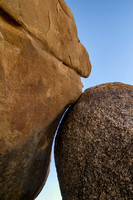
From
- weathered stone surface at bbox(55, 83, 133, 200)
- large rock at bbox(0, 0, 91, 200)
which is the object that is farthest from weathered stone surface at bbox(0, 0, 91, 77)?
weathered stone surface at bbox(55, 83, 133, 200)

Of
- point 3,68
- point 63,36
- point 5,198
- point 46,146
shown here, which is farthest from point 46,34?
point 5,198

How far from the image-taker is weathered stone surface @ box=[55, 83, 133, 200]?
2.65m

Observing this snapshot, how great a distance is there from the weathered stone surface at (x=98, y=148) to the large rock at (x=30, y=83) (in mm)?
404

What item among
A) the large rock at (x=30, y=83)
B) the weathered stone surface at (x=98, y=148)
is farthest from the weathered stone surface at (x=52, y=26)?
the weathered stone surface at (x=98, y=148)

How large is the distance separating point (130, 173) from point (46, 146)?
1.56 m

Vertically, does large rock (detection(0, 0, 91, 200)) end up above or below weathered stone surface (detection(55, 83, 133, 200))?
above

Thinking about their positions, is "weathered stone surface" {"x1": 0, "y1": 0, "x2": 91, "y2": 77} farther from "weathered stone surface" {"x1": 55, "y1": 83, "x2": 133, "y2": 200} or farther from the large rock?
"weathered stone surface" {"x1": 55, "y1": 83, "x2": 133, "y2": 200}

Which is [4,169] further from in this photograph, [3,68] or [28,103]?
[3,68]

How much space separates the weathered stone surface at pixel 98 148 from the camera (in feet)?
8.71

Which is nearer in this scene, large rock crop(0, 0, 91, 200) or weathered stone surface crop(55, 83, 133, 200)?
large rock crop(0, 0, 91, 200)

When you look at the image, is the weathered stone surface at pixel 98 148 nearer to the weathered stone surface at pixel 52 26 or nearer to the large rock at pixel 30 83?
the large rock at pixel 30 83

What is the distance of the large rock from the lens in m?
2.18

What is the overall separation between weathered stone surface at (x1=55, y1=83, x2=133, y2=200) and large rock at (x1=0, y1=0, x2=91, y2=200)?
40cm

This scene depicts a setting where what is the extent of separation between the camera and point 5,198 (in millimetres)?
2729
